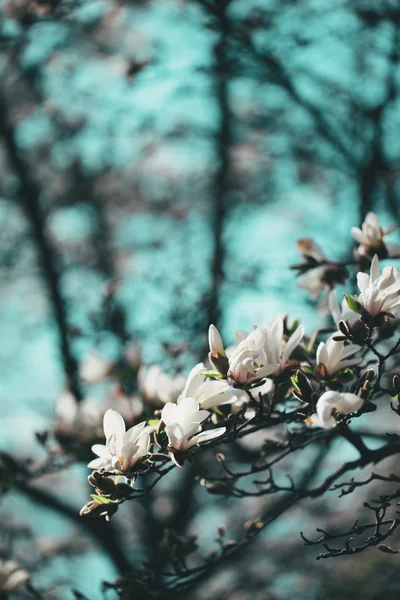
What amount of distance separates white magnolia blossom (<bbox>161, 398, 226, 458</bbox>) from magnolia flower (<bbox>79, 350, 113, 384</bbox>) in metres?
1.27

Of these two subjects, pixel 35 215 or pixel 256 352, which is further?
pixel 35 215

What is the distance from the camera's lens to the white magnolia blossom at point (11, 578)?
1.65 metres

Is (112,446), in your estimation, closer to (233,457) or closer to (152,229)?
(233,457)

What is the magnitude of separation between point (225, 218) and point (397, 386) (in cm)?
298

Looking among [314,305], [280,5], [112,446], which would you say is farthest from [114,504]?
[280,5]

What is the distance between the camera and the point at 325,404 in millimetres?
951

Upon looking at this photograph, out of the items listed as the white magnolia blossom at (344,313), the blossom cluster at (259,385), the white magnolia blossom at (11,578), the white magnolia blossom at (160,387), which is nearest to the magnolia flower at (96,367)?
the white magnolia blossom at (160,387)

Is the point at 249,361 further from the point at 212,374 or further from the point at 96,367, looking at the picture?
the point at 96,367

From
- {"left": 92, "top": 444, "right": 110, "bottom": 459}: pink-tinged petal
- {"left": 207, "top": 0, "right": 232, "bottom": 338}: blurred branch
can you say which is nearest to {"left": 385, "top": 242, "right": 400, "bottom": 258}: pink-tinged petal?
{"left": 92, "top": 444, "right": 110, "bottom": 459}: pink-tinged petal

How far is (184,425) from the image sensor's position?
0.99m

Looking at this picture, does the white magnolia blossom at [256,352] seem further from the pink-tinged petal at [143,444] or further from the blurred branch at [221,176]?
the blurred branch at [221,176]

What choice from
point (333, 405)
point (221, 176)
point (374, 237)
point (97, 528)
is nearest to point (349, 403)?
point (333, 405)

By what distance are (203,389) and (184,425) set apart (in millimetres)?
106

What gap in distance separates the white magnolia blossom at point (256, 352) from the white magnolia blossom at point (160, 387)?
0.46 meters
